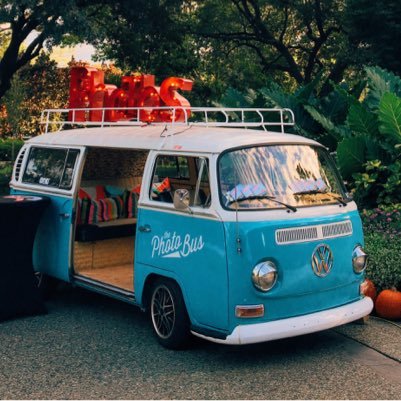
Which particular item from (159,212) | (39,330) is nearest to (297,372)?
(159,212)

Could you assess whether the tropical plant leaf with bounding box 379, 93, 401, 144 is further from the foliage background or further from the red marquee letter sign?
the red marquee letter sign

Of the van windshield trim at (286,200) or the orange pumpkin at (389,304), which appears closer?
the van windshield trim at (286,200)

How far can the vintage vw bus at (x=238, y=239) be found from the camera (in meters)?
5.84

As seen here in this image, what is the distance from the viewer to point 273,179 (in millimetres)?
6246

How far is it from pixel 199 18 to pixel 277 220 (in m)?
22.6

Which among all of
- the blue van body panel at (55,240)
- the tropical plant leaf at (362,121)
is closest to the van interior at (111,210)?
the blue van body panel at (55,240)

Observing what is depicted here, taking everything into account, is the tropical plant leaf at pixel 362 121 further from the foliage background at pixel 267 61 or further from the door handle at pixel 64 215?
the door handle at pixel 64 215

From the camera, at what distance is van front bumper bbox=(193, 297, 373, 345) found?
5.73m

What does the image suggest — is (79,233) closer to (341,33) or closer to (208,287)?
(208,287)

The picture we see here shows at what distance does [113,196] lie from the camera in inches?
343

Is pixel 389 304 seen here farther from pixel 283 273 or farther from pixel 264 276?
pixel 264 276

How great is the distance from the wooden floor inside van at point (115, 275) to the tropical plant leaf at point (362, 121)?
4768mm

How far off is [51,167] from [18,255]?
1.33 meters

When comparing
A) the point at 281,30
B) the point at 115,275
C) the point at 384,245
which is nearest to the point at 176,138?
the point at 115,275
